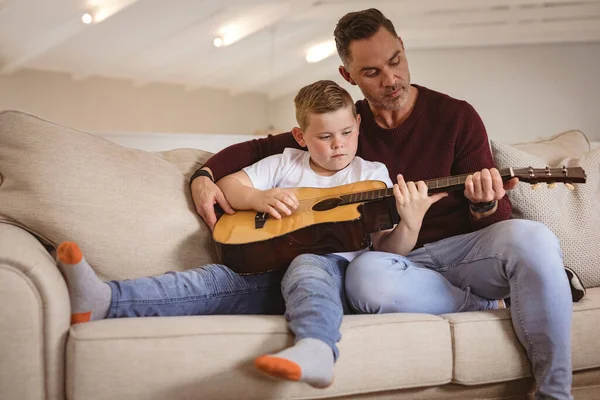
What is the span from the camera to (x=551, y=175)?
162 cm

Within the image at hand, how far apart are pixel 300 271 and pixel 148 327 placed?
0.39 metres

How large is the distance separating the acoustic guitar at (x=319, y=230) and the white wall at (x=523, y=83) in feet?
26.1

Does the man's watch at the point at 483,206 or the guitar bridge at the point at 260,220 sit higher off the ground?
the guitar bridge at the point at 260,220

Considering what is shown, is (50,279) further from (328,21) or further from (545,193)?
(328,21)

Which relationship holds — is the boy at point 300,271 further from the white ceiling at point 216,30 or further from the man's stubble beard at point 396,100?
the white ceiling at point 216,30

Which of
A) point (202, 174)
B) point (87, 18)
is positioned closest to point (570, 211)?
point (202, 174)

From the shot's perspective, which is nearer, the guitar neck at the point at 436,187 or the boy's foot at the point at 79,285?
the boy's foot at the point at 79,285

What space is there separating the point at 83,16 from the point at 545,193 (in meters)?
5.68

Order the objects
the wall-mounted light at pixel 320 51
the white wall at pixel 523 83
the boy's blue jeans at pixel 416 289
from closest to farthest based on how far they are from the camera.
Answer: the boy's blue jeans at pixel 416 289
the white wall at pixel 523 83
the wall-mounted light at pixel 320 51

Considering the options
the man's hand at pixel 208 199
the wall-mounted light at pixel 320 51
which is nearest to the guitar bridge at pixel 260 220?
the man's hand at pixel 208 199

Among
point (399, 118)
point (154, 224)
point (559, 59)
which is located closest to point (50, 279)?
point (154, 224)

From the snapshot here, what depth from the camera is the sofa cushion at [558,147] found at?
2.37 meters

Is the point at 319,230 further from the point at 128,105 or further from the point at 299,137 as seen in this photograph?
the point at 128,105

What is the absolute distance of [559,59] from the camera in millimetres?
9031
